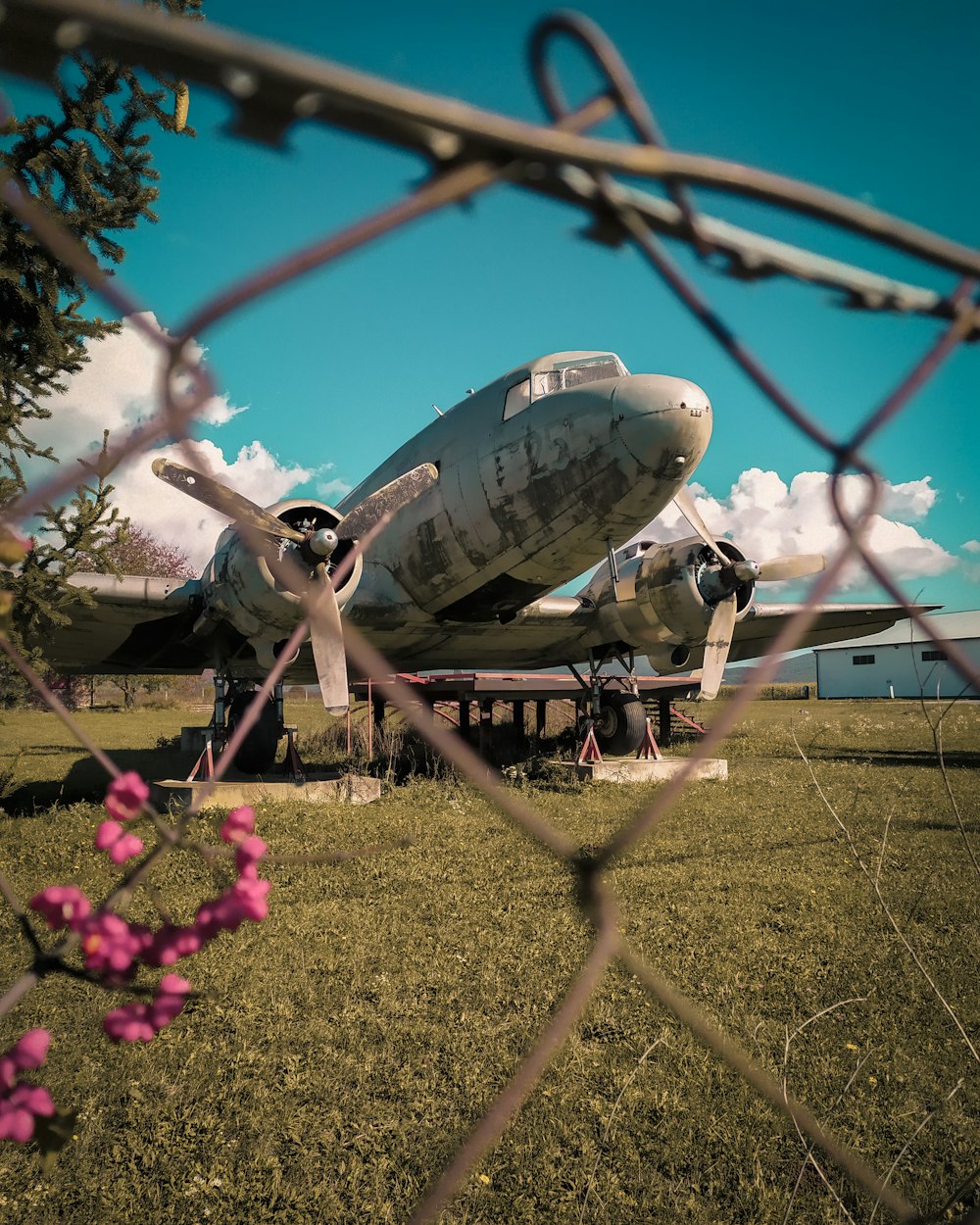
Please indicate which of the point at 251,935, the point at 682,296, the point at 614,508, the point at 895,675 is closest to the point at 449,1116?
the point at 251,935

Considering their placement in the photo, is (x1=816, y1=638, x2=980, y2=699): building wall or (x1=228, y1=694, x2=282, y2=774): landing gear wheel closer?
(x1=228, y1=694, x2=282, y2=774): landing gear wheel

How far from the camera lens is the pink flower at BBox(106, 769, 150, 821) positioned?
633 millimetres

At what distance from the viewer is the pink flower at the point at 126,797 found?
0.63m

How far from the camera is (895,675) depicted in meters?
A: 43.8

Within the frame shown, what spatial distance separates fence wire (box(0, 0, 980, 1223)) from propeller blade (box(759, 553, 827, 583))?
25.1ft

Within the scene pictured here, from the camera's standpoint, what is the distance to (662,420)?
682cm

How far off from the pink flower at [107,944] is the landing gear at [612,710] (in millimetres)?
11153

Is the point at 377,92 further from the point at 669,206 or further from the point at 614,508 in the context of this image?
the point at 614,508

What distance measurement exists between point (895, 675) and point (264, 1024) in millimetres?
47269

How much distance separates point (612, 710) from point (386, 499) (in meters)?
6.60

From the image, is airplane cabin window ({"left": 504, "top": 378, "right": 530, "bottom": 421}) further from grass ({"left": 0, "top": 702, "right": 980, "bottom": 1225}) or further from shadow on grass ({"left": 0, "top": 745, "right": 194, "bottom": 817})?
shadow on grass ({"left": 0, "top": 745, "right": 194, "bottom": 817})

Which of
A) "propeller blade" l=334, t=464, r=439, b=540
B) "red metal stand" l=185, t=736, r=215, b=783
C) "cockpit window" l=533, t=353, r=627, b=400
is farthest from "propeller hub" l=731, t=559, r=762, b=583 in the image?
"red metal stand" l=185, t=736, r=215, b=783

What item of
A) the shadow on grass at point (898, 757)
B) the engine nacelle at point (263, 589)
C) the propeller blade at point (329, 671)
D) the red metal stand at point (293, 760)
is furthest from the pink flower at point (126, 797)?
the shadow on grass at point (898, 757)

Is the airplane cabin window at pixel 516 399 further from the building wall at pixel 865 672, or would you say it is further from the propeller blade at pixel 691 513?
the building wall at pixel 865 672
